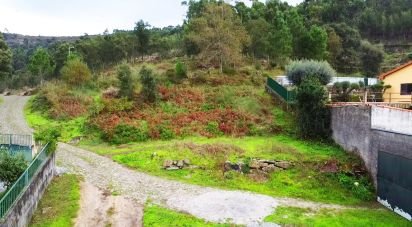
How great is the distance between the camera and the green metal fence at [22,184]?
14.5 m

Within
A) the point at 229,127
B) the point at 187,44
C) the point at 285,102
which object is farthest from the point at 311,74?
the point at 187,44

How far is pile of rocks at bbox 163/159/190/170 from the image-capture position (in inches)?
925

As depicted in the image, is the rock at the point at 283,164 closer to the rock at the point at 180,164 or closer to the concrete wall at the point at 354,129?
the concrete wall at the point at 354,129

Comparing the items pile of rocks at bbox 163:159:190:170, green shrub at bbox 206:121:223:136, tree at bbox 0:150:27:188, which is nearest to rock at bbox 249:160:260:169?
pile of rocks at bbox 163:159:190:170

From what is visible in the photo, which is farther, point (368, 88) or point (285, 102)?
point (285, 102)

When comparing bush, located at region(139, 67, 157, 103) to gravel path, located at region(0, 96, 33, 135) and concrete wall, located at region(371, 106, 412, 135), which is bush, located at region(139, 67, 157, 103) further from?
concrete wall, located at region(371, 106, 412, 135)

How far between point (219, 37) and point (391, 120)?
22992 mm

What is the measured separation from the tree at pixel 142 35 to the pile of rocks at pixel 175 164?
3721cm

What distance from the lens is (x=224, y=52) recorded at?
40.8 m

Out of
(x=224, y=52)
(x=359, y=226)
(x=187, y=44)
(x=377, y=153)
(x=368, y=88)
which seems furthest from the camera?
(x=187, y=44)

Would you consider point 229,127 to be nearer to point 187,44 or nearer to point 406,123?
point 406,123

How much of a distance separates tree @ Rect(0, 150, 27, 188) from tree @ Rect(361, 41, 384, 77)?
48145 mm

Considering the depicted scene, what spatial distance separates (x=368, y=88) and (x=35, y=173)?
821 inches

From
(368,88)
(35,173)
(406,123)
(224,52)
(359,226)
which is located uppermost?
(224,52)
